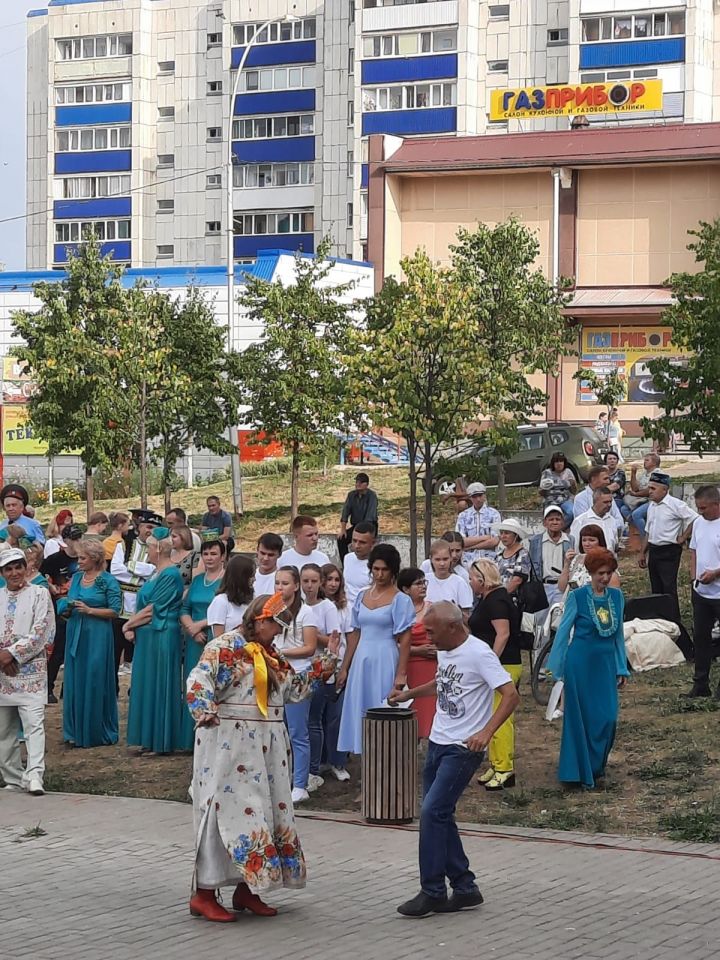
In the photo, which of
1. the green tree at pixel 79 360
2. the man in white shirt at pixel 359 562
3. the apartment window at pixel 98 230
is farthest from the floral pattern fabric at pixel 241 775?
the apartment window at pixel 98 230

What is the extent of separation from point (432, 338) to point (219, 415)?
24.7 feet


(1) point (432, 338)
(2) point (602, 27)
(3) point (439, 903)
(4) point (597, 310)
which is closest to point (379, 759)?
(3) point (439, 903)

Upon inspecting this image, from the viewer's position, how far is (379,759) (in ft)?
36.3

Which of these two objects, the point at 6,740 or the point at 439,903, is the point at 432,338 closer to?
the point at 6,740

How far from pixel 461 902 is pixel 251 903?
108 centimetres

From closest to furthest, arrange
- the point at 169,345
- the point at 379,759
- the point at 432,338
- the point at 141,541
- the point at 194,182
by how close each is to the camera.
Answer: the point at 379,759
the point at 141,541
the point at 432,338
the point at 169,345
the point at 194,182

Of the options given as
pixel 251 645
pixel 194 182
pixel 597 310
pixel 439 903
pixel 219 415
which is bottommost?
pixel 439 903

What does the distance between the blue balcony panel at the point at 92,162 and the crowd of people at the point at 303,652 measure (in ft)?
258

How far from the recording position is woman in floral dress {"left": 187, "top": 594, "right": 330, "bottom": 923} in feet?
27.6

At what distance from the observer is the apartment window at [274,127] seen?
3474 inches

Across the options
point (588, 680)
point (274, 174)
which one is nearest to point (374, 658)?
point (588, 680)

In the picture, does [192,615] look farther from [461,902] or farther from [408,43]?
[408,43]

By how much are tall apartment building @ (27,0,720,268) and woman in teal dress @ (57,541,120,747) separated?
6302cm

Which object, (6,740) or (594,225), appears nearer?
(6,740)
